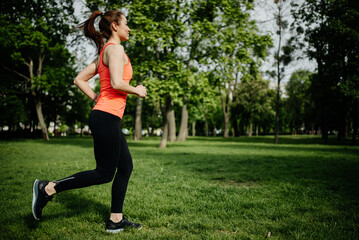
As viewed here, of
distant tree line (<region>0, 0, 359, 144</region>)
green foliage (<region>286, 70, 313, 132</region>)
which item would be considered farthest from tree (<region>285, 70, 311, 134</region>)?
distant tree line (<region>0, 0, 359, 144</region>)

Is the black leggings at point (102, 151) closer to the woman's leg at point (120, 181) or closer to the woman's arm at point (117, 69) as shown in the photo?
the woman's leg at point (120, 181)

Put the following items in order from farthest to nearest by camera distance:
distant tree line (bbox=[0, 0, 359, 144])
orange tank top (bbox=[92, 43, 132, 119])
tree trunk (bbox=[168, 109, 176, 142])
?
1. tree trunk (bbox=[168, 109, 176, 142])
2. distant tree line (bbox=[0, 0, 359, 144])
3. orange tank top (bbox=[92, 43, 132, 119])

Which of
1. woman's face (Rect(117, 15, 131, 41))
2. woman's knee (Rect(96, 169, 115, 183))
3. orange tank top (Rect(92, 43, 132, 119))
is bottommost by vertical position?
woman's knee (Rect(96, 169, 115, 183))

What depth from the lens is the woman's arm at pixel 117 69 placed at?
2543 millimetres

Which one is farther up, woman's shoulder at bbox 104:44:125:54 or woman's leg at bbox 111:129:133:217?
woman's shoulder at bbox 104:44:125:54

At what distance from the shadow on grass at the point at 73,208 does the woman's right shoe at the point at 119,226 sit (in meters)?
0.38

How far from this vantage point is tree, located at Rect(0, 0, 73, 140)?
20.1 metres

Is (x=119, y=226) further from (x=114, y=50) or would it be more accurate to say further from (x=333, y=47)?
(x=333, y=47)

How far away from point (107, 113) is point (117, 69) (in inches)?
18.3

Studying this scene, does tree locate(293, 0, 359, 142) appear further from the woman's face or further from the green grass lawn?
the woman's face

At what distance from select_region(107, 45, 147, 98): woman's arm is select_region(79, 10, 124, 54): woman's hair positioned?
0.31 meters

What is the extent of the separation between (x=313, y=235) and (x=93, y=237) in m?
2.43

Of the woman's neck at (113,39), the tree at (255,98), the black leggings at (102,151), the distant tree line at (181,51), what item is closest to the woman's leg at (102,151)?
the black leggings at (102,151)

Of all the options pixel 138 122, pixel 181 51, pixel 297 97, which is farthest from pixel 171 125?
pixel 297 97
